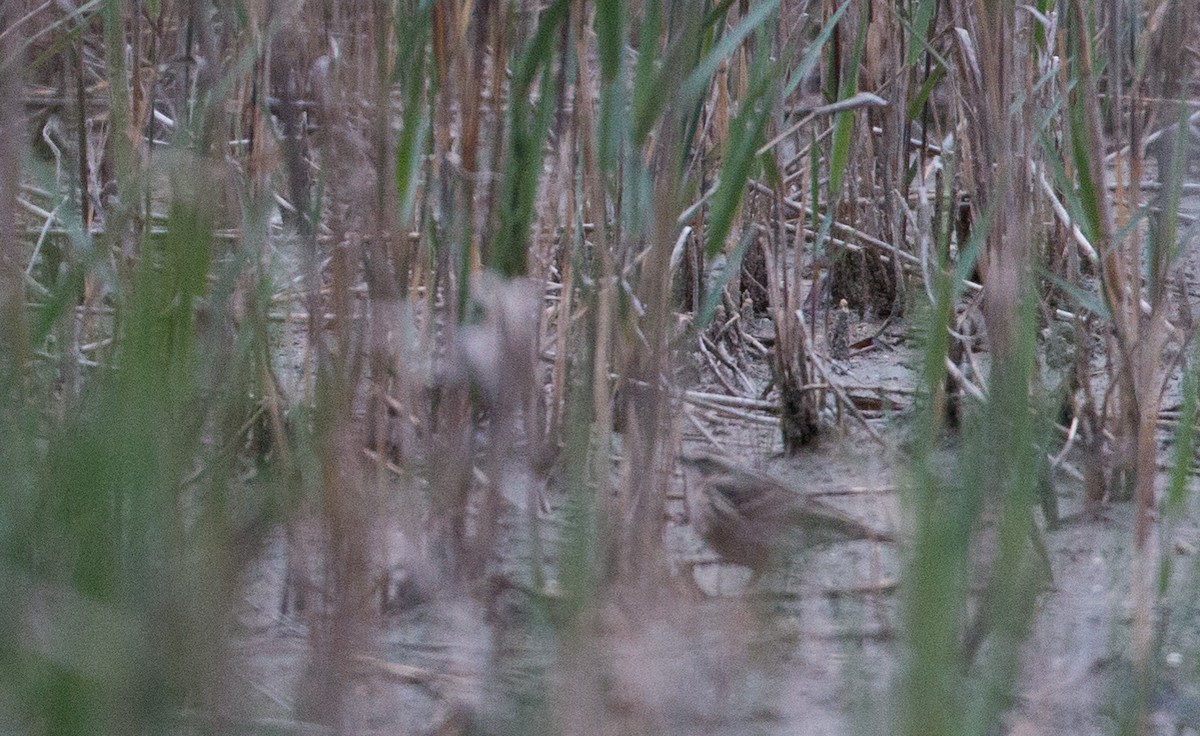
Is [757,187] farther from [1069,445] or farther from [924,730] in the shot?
[924,730]

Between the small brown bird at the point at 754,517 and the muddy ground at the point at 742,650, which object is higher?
the small brown bird at the point at 754,517

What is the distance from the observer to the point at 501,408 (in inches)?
41.6

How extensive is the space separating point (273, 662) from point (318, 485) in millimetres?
328

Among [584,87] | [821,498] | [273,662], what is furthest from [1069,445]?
[273,662]

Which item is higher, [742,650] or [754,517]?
[754,517]

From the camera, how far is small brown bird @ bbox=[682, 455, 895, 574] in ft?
4.82

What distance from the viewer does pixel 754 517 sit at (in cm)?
148

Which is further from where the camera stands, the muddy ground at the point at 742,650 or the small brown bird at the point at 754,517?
the small brown bird at the point at 754,517

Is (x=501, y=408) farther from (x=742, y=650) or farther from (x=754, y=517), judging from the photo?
(x=754, y=517)

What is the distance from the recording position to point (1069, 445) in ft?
5.73

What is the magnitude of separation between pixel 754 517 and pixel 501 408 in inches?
19.6

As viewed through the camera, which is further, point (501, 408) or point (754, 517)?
point (754, 517)

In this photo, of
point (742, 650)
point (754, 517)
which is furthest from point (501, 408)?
point (754, 517)

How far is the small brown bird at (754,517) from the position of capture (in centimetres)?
147
